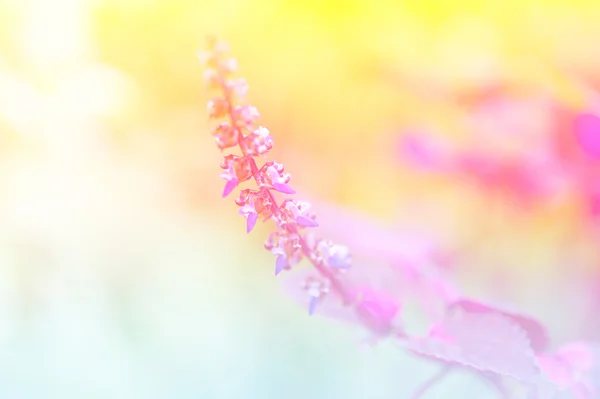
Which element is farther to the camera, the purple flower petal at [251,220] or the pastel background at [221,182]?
the pastel background at [221,182]

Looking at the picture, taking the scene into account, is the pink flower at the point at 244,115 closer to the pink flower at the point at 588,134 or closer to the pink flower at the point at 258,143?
the pink flower at the point at 258,143

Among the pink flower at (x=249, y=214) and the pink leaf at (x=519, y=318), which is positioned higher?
the pink leaf at (x=519, y=318)

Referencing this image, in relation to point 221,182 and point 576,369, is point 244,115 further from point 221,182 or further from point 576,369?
point 221,182

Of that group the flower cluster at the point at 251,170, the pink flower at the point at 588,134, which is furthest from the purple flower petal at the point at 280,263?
the pink flower at the point at 588,134

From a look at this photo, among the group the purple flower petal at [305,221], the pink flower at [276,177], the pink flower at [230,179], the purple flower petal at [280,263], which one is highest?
the pink flower at [276,177]

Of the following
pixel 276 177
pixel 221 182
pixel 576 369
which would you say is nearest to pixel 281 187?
pixel 276 177

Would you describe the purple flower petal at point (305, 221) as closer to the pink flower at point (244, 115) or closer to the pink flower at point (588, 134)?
the pink flower at point (244, 115)

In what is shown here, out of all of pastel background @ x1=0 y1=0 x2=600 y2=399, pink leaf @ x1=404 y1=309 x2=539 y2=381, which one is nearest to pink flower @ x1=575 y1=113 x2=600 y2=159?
pastel background @ x1=0 y1=0 x2=600 y2=399
